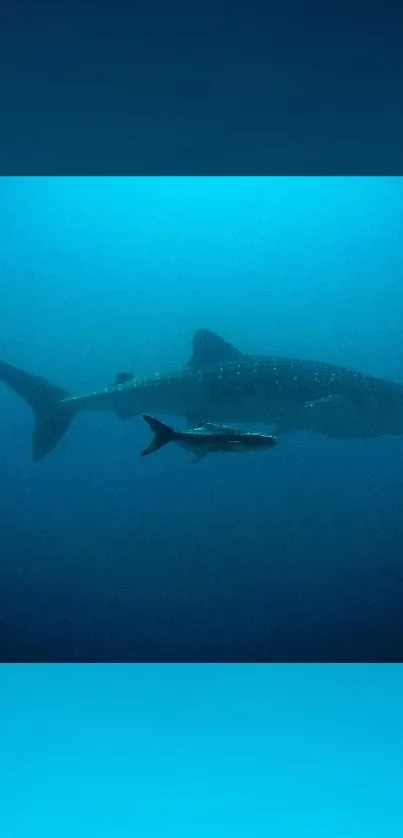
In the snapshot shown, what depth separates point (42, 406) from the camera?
5805 millimetres

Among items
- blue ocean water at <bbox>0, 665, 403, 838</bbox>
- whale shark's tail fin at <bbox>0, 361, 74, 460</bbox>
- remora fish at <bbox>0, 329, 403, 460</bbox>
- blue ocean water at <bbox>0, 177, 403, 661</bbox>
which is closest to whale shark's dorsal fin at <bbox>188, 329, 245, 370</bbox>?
remora fish at <bbox>0, 329, 403, 460</bbox>

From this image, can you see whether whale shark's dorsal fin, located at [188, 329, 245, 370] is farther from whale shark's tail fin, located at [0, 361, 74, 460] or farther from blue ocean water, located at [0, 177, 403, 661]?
whale shark's tail fin, located at [0, 361, 74, 460]

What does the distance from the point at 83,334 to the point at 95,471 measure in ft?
3.14

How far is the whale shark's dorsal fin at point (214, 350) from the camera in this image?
576 centimetres

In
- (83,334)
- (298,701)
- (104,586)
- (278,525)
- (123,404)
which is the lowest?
(298,701)

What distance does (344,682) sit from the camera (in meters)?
Result: 4.89

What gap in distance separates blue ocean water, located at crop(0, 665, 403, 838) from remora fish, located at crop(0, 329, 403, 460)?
4.89 feet

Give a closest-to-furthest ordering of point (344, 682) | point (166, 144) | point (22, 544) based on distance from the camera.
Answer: point (166, 144) < point (344, 682) < point (22, 544)

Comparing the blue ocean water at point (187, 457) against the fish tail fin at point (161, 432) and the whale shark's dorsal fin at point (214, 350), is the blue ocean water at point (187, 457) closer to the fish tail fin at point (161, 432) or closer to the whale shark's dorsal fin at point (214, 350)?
the whale shark's dorsal fin at point (214, 350)

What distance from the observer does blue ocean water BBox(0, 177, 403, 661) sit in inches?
237

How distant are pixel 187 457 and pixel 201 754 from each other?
286 centimetres

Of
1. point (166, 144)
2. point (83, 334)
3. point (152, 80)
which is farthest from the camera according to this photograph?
point (83, 334)

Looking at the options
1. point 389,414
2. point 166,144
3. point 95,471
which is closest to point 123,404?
point 95,471

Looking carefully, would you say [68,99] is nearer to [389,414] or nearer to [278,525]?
[389,414]
